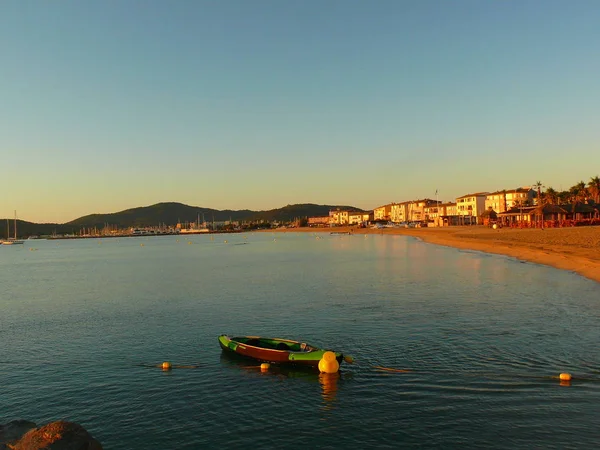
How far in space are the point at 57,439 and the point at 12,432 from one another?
267 centimetres

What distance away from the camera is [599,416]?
16.5 m

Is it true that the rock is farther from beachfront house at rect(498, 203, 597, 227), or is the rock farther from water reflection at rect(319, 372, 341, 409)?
beachfront house at rect(498, 203, 597, 227)

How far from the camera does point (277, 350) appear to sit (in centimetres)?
2373

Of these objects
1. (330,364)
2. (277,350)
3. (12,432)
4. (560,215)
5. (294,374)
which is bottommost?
(294,374)

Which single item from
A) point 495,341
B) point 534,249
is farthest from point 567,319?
point 534,249

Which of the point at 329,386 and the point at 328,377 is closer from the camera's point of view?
the point at 329,386

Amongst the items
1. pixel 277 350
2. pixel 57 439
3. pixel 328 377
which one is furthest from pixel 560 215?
pixel 57 439

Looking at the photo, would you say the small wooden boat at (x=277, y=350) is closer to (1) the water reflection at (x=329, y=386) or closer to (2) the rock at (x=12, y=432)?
(1) the water reflection at (x=329, y=386)

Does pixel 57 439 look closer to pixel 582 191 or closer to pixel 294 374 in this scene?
pixel 294 374

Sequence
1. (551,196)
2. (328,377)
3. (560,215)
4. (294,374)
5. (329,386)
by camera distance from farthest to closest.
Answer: (551,196) < (560,215) < (294,374) < (328,377) < (329,386)

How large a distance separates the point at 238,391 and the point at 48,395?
26.6ft

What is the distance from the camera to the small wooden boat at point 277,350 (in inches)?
896

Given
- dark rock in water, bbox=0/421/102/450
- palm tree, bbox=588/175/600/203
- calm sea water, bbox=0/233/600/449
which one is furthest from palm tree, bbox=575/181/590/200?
dark rock in water, bbox=0/421/102/450

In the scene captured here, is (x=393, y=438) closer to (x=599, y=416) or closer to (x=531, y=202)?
(x=599, y=416)
